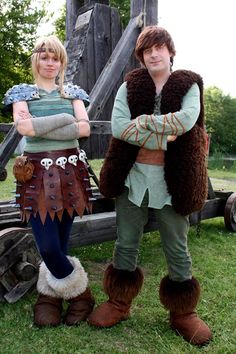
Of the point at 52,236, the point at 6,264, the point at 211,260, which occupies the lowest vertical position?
the point at 211,260

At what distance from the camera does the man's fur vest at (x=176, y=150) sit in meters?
2.31

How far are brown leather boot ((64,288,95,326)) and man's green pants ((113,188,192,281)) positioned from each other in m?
0.27

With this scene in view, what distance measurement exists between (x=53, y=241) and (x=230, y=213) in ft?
9.40

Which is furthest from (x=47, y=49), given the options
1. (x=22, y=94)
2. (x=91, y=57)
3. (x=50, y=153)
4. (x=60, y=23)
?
(x=60, y=23)

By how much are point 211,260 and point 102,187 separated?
1.80m

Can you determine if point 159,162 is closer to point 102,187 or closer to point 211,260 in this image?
point 102,187

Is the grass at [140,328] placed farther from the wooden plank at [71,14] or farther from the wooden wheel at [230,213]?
the wooden plank at [71,14]

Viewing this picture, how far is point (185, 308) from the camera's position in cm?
249

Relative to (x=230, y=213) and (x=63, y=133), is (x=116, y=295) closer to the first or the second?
(x=63, y=133)

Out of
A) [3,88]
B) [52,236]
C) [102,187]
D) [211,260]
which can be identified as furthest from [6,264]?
[3,88]

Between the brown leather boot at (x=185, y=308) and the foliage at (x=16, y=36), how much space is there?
56.5 feet

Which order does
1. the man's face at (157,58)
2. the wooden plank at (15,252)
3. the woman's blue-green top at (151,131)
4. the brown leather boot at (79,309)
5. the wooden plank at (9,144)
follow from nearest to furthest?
the woman's blue-green top at (151,131), the man's face at (157,58), the brown leather boot at (79,309), the wooden plank at (15,252), the wooden plank at (9,144)

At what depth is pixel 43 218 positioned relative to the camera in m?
2.31

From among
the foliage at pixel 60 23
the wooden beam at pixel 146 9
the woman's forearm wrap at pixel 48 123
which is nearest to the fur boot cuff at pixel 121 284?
the woman's forearm wrap at pixel 48 123
